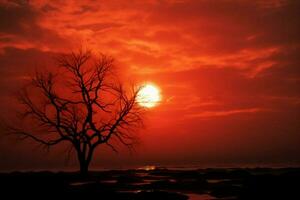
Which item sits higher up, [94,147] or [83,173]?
[94,147]

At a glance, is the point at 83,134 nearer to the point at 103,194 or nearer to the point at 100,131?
the point at 100,131

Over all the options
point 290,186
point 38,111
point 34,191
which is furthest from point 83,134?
point 290,186

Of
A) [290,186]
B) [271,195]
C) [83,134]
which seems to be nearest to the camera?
[271,195]

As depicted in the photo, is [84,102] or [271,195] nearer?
[271,195]

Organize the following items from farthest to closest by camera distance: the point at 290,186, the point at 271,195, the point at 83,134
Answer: the point at 83,134 → the point at 290,186 → the point at 271,195

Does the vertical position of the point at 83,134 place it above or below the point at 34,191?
above

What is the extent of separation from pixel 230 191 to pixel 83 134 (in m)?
22.6

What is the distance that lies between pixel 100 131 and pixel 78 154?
12.4 ft

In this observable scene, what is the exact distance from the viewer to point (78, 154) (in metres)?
46.7

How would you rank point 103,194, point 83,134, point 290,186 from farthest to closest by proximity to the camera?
point 83,134 < point 290,186 < point 103,194

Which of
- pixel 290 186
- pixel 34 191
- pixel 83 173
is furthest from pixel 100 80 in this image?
pixel 290 186

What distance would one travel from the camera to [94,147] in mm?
46562

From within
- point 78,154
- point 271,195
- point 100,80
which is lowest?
point 271,195

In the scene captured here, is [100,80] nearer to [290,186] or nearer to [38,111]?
[38,111]
